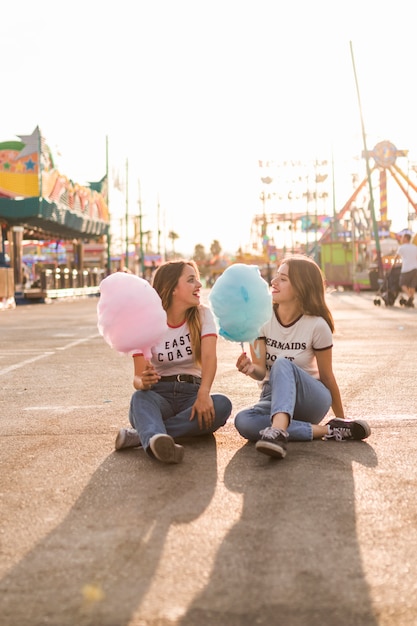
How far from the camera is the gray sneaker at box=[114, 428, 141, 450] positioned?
461cm

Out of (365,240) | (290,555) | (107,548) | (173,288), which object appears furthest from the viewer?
(365,240)

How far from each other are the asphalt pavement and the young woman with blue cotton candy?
0.13 m

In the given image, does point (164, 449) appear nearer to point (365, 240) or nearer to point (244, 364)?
point (244, 364)

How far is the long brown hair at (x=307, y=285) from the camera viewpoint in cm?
491

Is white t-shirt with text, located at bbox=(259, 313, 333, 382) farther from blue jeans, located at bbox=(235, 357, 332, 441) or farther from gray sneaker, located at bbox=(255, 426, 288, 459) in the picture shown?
gray sneaker, located at bbox=(255, 426, 288, 459)

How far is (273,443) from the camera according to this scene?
4.21 meters

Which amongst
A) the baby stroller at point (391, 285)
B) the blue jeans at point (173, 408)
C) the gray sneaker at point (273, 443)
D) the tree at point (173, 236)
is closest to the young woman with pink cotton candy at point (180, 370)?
the blue jeans at point (173, 408)

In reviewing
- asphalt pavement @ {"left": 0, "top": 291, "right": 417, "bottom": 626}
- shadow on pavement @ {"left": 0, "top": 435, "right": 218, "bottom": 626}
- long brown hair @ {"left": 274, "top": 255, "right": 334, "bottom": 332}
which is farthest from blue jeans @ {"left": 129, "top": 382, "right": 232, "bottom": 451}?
long brown hair @ {"left": 274, "top": 255, "right": 334, "bottom": 332}

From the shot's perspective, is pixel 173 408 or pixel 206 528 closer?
pixel 206 528

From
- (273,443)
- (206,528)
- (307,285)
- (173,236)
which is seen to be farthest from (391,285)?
(173,236)

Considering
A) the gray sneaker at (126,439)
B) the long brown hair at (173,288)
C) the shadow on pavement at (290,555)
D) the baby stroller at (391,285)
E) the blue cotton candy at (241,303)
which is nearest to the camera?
the shadow on pavement at (290,555)

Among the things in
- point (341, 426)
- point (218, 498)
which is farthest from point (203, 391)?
point (218, 498)

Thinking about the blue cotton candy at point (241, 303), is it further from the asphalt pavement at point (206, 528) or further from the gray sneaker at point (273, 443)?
the asphalt pavement at point (206, 528)

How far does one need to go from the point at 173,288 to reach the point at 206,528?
1.89m
